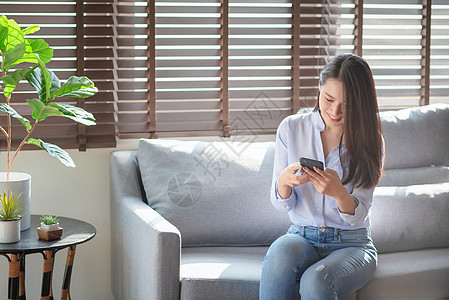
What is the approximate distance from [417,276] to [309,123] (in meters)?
0.72

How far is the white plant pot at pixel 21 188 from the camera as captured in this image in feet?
7.79

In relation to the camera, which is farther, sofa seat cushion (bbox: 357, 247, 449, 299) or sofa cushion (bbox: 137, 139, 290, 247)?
sofa cushion (bbox: 137, 139, 290, 247)

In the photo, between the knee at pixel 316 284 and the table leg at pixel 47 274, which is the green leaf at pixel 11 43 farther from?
the knee at pixel 316 284

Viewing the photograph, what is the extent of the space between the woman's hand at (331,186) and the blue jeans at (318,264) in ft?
0.48

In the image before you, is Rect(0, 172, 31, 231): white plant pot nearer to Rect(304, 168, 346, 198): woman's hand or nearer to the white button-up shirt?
the white button-up shirt

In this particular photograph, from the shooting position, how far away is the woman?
2113mm

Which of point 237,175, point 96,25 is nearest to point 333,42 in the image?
point 237,175

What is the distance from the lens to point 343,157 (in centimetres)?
227

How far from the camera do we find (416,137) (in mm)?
2961

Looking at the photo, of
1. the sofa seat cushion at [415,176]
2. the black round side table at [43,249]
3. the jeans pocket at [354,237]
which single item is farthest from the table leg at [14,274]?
the sofa seat cushion at [415,176]

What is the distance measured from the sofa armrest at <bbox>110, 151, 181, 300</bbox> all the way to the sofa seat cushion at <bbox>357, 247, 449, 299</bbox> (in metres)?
0.71

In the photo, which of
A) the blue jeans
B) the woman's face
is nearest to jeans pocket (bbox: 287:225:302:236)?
the blue jeans

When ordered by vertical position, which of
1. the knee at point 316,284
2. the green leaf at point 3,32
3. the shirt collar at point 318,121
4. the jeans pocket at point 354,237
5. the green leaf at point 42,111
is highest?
the green leaf at point 3,32

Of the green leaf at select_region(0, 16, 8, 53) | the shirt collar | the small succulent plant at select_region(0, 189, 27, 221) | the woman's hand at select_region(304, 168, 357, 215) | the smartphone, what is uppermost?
the green leaf at select_region(0, 16, 8, 53)
